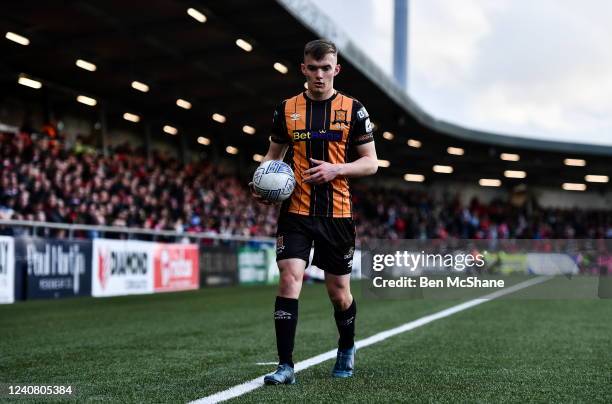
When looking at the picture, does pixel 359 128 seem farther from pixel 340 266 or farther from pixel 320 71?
pixel 340 266

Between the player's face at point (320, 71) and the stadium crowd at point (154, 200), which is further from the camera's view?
the stadium crowd at point (154, 200)

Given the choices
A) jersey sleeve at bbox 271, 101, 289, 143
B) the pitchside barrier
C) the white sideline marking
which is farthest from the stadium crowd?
jersey sleeve at bbox 271, 101, 289, 143

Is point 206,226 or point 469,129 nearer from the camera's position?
point 206,226

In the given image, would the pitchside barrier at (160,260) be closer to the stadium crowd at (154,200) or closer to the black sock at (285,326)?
the stadium crowd at (154,200)

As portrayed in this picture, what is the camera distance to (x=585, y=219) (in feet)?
180

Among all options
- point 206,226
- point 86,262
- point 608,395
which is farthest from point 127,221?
point 608,395

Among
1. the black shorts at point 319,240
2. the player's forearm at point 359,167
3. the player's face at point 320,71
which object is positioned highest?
the player's face at point 320,71

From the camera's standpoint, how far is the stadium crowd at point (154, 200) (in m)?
18.5

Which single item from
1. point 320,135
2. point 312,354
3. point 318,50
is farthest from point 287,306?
point 312,354

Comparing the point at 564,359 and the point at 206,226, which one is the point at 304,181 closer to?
the point at 564,359

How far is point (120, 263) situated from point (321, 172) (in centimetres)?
1281

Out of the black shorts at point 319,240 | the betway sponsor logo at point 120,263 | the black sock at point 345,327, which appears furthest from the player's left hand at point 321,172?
the betway sponsor logo at point 120,263

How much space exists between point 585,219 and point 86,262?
44.5 m

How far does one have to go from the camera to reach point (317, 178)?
Answer: 5297 mm
